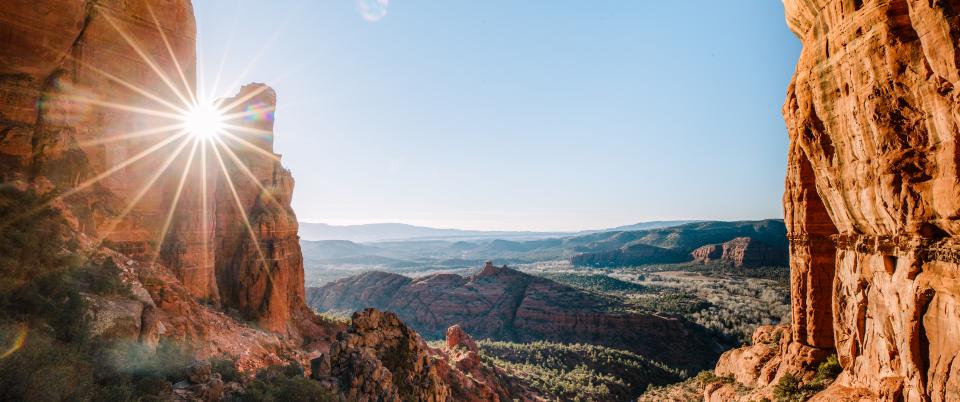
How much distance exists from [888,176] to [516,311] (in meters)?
67.4

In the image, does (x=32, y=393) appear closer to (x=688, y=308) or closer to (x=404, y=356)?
(x=404, y=356)

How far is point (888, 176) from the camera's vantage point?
1184cm

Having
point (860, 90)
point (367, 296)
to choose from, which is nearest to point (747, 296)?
point (367, 296)

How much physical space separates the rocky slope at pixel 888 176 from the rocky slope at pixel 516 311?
149 feet

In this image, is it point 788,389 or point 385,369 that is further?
point 385,369

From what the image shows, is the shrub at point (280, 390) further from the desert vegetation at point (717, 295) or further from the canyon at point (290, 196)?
the desert vegetation at point (717, 295)

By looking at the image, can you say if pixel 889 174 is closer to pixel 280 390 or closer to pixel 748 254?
pixel 280 390

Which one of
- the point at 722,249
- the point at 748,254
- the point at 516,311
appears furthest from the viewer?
the point at 722,249

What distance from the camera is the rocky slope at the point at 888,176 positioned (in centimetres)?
1018

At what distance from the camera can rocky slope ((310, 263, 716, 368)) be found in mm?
60375

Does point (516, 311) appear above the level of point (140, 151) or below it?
below

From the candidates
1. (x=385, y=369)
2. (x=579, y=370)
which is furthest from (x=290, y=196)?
(x=579, y=370)

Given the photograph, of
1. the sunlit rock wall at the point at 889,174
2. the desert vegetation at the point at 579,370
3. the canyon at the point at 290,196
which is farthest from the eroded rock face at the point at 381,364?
the desert vegetation at the point at 579,370

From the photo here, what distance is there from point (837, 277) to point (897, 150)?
6.91 metres
